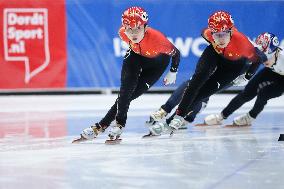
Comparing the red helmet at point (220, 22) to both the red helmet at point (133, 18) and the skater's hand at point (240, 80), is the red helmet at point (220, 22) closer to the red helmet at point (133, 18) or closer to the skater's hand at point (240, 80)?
the skater's hand at point (240, 80)

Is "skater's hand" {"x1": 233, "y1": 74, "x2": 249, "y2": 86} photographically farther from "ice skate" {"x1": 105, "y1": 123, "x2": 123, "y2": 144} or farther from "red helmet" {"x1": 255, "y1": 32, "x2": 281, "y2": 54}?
"ice skate" {"x1": 105, "y1": 123, "x2": 123, "y2": 144}

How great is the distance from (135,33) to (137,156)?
120 centimetres

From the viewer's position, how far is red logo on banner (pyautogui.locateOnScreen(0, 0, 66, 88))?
10547mm

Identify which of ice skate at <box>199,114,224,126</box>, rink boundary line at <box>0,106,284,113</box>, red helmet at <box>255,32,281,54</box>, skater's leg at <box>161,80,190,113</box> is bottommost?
rink boundary line at <box>0,106,284,113</box>

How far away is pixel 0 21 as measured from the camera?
34.7 ft

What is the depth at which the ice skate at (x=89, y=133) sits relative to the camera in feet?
18.8

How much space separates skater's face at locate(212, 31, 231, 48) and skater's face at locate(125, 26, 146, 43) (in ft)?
2.14

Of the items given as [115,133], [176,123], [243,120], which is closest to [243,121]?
[243,120]

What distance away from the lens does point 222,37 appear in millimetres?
5824

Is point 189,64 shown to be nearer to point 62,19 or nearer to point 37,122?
point 62,19

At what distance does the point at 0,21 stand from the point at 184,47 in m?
2.94

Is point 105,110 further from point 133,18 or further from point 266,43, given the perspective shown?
point 133,18

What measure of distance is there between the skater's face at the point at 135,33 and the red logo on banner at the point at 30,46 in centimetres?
515

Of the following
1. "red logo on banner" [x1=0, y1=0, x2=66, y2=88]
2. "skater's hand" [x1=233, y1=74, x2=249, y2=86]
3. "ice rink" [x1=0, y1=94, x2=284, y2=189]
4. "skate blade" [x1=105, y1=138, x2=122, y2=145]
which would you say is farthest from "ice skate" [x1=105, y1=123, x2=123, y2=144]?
"red logo on banner" [x1=0, y1=0, x2=66, y2=88]
